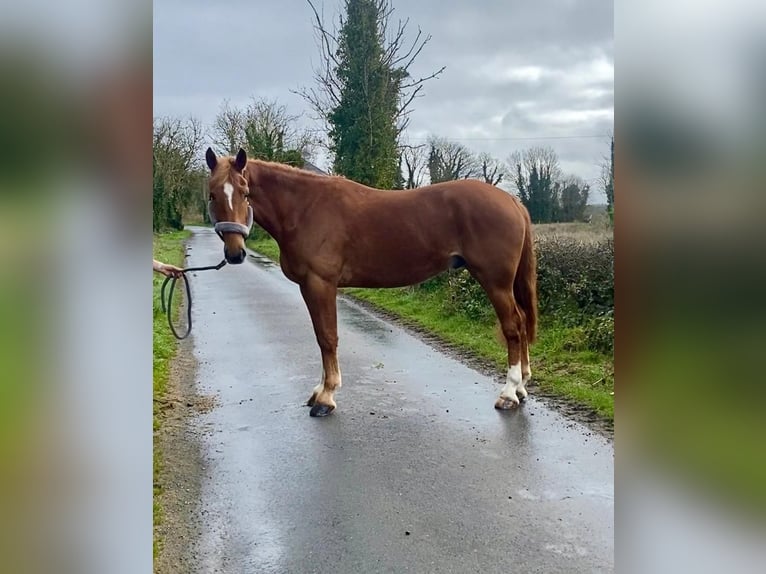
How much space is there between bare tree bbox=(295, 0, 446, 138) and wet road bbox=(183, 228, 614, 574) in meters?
1.32

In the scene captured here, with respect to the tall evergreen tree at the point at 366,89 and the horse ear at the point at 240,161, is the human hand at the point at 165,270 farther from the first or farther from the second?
the tall evergreen tree at the point at 366,89

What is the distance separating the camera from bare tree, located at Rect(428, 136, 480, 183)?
4.41m

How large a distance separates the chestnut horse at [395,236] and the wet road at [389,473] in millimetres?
456

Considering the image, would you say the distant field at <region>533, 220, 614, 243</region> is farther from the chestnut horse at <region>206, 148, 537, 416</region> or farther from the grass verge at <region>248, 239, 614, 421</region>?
the grass verge at <region>248, 239, 614, 421</region>

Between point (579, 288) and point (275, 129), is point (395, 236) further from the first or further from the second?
point (579, 288)

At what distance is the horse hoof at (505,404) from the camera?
4070 mm

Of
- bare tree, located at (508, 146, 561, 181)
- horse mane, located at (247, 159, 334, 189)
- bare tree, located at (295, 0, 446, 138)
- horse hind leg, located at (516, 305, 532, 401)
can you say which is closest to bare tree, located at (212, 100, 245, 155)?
horse mane, located at (247, 159, 334, 189)

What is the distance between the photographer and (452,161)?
4453mm

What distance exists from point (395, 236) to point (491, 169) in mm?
1048

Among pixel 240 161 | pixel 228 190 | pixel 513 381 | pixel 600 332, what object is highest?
pixel 240 161

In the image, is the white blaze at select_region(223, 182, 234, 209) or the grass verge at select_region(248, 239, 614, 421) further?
the grass verge at select_region(248, 239, 614, 421)

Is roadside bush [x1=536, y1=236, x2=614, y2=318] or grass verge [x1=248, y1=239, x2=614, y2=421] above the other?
roadside bush [x1=536, y1=236, x2=614, y2=318]

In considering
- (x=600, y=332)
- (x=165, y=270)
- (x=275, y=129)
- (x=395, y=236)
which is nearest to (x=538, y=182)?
(x=395, y=236)
